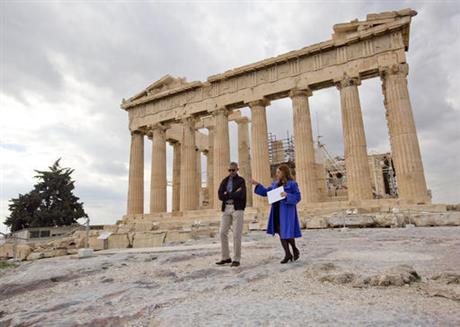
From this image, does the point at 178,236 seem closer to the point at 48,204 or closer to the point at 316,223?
the point at 316,223

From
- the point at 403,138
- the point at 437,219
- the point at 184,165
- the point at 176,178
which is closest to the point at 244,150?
the point at 184,165

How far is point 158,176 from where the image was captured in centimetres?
2309

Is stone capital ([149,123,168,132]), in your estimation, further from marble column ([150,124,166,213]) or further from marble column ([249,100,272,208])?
marble column ([249,100,272,208])

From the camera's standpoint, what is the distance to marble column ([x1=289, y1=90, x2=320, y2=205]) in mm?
17266

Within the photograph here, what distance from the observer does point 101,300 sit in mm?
3436

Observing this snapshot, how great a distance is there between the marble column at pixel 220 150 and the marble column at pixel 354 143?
771 cm

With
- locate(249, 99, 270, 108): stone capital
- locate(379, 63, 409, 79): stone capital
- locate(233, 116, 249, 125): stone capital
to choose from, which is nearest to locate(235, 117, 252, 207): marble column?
locate(233, 116, 249, 125): stone capital

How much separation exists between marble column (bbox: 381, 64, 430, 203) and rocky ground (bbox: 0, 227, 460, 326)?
11012mm

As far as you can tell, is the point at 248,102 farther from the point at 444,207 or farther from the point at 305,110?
the point at 444,207

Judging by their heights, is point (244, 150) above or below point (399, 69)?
below

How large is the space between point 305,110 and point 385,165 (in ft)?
60.6

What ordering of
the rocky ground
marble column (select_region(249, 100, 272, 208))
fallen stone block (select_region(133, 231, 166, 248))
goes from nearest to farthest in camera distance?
the rocky ground, fallen stone block (select_region(133, 231, 166, 248)), marble column (select_region(249, 100, 272, 208))

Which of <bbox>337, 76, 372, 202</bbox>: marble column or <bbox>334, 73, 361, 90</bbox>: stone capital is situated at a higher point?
<bbox>334, 73, 361, 90</bbox>: stone capital

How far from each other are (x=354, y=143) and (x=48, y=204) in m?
32.6
